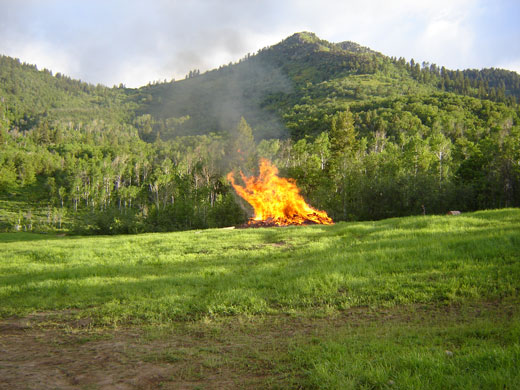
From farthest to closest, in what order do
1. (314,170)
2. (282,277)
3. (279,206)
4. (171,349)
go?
(314,170)
(279,206)
(282,277)
(171,349)

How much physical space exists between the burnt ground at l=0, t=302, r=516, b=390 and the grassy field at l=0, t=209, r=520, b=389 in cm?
5

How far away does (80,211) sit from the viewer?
125562 mm

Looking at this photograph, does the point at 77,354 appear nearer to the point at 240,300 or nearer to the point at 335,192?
the point at 240,300

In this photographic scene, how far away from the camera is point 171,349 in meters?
7.01

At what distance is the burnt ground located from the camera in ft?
18.5

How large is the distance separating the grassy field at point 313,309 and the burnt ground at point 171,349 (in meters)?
0.05

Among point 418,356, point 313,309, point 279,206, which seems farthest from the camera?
point 279,206

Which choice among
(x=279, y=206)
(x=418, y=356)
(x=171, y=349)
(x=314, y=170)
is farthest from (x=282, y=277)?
(x=314, y=170)

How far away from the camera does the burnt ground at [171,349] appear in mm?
5641

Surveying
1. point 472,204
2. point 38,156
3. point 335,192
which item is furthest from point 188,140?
point 472,204

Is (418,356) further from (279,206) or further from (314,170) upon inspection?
(314,170)

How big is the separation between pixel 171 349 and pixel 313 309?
163 inches

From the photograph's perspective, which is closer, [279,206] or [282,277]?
[282,277]

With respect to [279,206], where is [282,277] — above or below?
below
